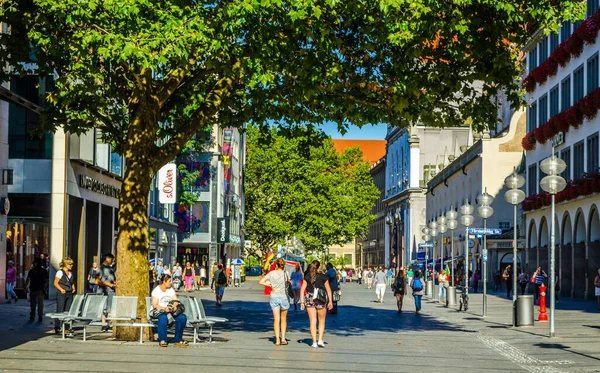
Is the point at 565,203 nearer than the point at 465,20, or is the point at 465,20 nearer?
the point at 465,20

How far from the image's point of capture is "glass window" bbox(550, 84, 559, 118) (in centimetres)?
5544

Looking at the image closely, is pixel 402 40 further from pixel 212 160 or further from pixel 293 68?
pixel 212 160

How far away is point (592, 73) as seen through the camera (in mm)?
47438

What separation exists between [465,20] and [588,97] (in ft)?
93.9

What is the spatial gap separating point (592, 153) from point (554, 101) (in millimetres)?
8598

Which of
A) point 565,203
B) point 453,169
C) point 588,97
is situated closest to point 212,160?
point 453,169

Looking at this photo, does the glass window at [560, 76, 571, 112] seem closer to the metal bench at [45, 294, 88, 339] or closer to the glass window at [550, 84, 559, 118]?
the glass window at [550, 84, 559, 118]

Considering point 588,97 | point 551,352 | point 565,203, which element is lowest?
point 551,352

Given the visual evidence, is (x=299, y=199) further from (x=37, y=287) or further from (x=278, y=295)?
(x=278, y=295)

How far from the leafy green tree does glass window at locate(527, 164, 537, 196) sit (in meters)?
38.4

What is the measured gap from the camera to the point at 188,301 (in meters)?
22.6

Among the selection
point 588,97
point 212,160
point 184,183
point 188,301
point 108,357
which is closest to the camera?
point 108,357

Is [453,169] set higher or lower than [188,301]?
higher

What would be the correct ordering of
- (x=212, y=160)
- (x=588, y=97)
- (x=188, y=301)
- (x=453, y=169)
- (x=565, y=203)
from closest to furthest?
(x=188, y=301)
(x=588, y=97)
(x=565, y=203)
(x=212, y=160)
(x=453, y=169)
